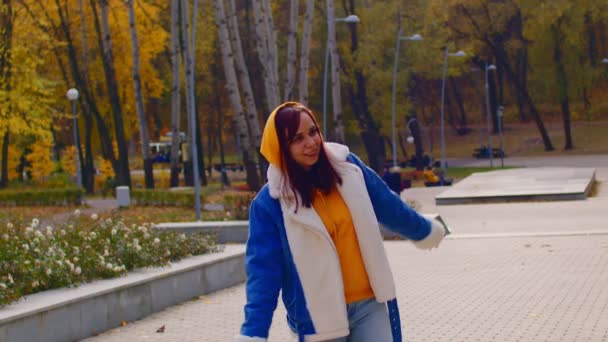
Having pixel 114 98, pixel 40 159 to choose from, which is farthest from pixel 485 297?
pixel 40 159

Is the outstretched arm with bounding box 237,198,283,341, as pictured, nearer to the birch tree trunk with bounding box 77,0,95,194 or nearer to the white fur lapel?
the white fur lapel

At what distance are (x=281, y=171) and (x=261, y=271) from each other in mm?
412

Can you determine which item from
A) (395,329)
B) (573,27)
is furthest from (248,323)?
(573,27)

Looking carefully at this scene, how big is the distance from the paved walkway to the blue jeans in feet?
15.2

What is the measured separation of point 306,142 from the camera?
488 cm

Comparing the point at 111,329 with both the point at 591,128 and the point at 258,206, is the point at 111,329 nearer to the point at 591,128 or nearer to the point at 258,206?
the point at 258,206

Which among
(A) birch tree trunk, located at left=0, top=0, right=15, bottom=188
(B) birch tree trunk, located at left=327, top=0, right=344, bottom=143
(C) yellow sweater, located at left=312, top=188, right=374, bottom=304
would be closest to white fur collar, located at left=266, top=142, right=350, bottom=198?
(C) yellow sweater, located at left=312, top=188, right=374, bottom=304

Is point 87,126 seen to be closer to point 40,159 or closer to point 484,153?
point 40,159

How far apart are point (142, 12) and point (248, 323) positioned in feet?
156

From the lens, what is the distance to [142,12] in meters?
51.2

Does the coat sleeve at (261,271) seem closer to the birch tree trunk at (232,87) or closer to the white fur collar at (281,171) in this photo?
the white fur collar at (281,171)

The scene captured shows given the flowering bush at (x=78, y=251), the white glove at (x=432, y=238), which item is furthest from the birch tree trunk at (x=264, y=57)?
the white glove at (x=432, y=238)

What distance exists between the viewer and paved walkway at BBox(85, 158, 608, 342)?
10.0 metres

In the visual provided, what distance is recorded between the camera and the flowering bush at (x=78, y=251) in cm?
1084
